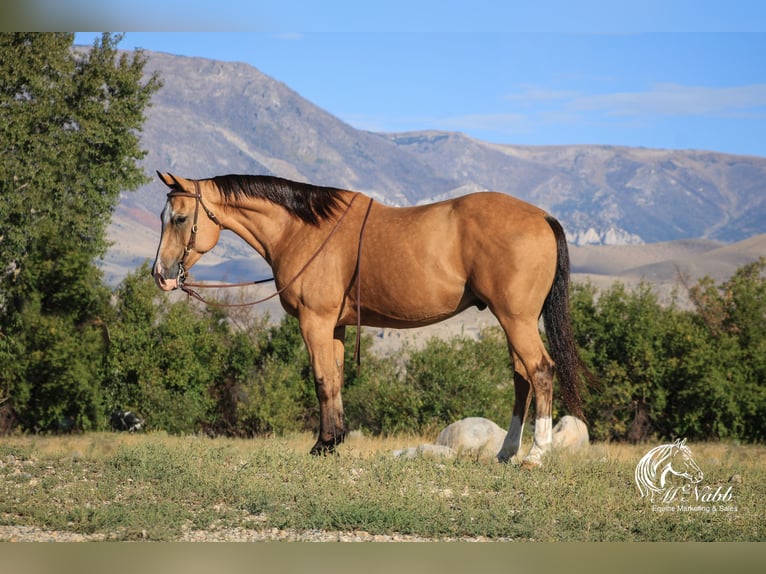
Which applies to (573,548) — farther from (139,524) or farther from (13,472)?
(13,472)

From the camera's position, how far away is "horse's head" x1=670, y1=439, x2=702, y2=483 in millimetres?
8068

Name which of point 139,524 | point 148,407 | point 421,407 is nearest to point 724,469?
point 139,524

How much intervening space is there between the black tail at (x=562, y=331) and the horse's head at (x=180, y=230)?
3.79 metres

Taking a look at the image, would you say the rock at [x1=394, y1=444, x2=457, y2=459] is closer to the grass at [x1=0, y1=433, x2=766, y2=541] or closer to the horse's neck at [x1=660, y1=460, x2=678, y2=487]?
the grass at [x1=0, y1=433, x2=766, y2=541]

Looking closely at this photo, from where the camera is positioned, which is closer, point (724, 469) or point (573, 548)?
point (573, 548)

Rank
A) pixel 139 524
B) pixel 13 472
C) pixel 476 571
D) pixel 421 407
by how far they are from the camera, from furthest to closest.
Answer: pixel 421 407 < pixel 13 472 < pixel 139 524 < pixel 476 571

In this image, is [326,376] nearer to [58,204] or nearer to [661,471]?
[661,471]

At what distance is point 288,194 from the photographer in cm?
934

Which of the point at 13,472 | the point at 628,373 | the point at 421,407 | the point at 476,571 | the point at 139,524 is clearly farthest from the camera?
the point at 628,373

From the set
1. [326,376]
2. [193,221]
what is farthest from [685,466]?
[193,221]

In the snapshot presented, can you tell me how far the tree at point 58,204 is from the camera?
20438mm

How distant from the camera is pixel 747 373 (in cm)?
2097

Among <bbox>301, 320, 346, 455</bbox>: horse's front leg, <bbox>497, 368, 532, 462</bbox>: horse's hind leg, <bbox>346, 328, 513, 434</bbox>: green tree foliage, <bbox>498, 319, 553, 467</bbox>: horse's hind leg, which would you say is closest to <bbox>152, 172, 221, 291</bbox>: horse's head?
<bbox>301, 320, 346, 455</bbox>: horse's front leg

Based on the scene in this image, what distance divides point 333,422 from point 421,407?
11.3m
